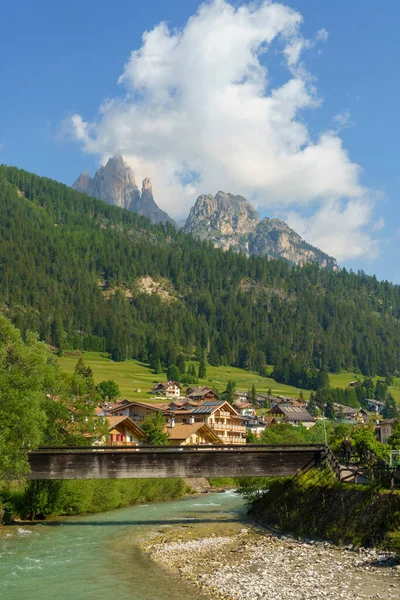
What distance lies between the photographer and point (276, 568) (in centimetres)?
2605

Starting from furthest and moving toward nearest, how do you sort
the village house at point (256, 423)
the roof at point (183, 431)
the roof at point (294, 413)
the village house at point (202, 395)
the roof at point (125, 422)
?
1. the village house at point (202, 395)
2. the roof at point (294, 413)
3. the village house at point (256, 423)
4. the roof at point (183, 431)
5. the roof at point (125, 422)

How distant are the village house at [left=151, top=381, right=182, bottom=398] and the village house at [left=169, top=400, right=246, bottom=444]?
44.9 metres

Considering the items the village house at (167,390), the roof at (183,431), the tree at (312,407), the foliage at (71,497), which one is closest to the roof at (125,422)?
the roof at (183,431)

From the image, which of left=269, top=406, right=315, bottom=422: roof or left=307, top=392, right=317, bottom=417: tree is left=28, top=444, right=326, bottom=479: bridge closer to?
left=269, top=406, right=315, bottom=422: roof

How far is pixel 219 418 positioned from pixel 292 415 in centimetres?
4690

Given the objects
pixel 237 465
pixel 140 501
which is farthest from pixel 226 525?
pixel 140 501

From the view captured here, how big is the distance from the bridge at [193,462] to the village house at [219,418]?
240 feet

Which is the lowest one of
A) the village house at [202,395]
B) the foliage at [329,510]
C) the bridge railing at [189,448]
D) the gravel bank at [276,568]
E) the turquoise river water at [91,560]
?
the turquoise river water at [91,560]

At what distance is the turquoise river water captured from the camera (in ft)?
78.7

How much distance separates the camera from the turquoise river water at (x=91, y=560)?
24000 millimetres

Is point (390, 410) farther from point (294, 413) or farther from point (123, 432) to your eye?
point (123, 432)

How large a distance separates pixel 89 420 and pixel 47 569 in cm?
2331

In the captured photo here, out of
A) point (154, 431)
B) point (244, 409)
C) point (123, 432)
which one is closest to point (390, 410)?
point (244, 409)

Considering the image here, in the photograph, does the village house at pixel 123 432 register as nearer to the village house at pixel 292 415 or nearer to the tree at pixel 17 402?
the tree at pixel 17 402
